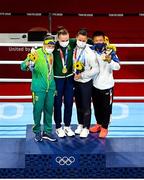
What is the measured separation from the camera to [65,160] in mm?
5199

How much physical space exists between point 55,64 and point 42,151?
2.63 ft

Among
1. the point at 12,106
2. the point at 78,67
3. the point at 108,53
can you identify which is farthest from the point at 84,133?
the point at 12,106

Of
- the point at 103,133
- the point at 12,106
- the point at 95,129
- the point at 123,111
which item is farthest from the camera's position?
the point at 12,106

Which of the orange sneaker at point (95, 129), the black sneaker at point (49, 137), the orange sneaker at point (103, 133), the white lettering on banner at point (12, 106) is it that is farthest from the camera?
the white lettering on banner at point (12, 106)

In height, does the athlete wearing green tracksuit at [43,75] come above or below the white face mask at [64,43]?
below

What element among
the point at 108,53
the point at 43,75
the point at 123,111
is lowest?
the point at 123,111

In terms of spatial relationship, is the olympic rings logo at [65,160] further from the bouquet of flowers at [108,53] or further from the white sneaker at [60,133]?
the bouquet of flowers at [108,53]

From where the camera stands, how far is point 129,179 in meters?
5.21

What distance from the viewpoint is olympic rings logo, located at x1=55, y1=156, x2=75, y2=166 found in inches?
204

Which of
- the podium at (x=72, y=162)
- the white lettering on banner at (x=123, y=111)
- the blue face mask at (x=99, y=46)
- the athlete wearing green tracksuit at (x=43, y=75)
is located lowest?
the podium at (x=72, y=162)

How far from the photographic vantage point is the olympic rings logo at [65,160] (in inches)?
204

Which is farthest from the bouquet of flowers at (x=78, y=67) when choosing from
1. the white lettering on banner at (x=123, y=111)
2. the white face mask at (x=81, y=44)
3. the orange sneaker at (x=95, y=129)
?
the white lettering on banner at (x=123, y=111)

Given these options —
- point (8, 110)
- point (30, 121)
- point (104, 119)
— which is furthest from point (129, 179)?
point (8, 110)

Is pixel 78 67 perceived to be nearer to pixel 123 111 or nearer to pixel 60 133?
pixel 60 133
